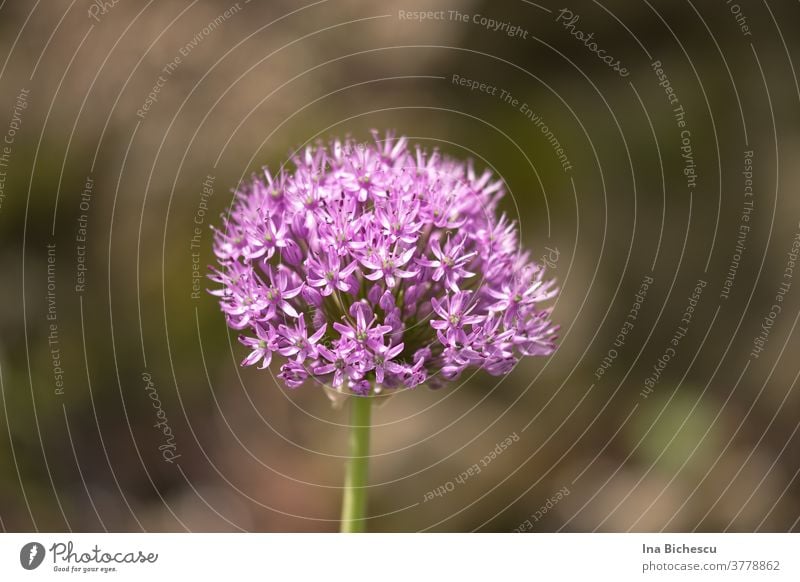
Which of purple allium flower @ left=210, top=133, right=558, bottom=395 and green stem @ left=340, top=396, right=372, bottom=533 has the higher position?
purple allium flower @ left=210, top=133, right=558, bottom=395

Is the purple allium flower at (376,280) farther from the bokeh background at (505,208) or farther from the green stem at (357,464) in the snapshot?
the bokeh background at (505,208)

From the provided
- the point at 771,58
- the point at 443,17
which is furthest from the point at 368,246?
the point at 771,58

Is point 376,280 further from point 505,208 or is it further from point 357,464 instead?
point 505,208
